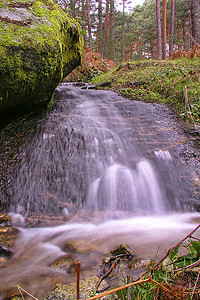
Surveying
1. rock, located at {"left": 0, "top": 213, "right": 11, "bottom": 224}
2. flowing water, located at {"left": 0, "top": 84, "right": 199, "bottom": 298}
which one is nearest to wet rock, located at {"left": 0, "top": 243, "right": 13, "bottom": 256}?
flowing water, located at {"left": 0, "top": 84, "right": 199, "bottom": 298}

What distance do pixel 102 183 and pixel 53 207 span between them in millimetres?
945

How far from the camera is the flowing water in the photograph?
2.31 meters

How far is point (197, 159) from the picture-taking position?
4.02m

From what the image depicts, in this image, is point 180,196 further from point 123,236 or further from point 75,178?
point 75,178

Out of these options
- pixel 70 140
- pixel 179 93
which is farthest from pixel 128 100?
pixel 70 140

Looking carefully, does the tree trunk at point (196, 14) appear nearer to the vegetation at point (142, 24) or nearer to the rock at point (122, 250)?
the vegetation at point (142, 24)

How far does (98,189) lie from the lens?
3.55 metres

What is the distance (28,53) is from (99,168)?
232cm

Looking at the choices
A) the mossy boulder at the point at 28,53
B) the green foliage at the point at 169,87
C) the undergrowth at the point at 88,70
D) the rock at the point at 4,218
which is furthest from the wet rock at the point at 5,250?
the undergrowth at the point at 88,70

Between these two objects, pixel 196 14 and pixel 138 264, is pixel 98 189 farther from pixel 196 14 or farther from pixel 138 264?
pixel 196 14

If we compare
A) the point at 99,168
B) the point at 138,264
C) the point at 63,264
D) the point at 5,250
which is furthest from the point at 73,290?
the point at 99,168

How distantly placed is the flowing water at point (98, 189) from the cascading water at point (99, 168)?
0.05 ft

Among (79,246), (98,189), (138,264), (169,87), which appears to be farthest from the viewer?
(169,87)

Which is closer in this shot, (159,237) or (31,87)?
(159,237)
